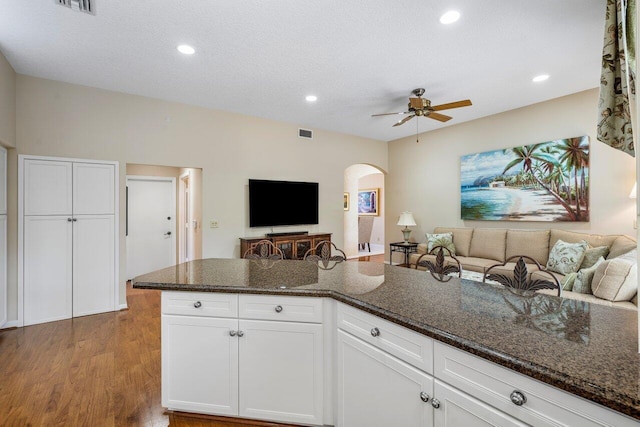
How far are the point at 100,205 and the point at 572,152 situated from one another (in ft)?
20.2

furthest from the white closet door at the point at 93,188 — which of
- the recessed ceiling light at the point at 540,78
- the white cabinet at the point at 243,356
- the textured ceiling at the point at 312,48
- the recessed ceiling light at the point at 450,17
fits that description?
the recessed ceiling light at the point at 540,78

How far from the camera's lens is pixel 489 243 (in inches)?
191

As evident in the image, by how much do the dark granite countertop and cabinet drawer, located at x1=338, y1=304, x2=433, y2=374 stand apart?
49 mm

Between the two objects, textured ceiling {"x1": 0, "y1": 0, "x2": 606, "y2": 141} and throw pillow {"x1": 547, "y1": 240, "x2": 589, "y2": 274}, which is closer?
textured ceiling {"x1": 0, "y1": 0, "x2": 606, "y2": 141}

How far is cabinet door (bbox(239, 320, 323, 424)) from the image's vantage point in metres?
1.66

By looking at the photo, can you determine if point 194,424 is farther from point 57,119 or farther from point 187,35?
point 57,119

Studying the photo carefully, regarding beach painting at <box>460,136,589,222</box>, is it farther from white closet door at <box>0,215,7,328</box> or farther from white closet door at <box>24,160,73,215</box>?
white closet door at <box>0,215,7,328</box>

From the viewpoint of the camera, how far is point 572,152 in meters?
4.17

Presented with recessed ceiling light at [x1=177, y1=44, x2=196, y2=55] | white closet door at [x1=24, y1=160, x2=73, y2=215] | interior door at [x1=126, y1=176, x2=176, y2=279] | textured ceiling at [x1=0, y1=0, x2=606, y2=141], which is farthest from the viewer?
interior door at [x1=126, y1=176, x2=176, y2=279]

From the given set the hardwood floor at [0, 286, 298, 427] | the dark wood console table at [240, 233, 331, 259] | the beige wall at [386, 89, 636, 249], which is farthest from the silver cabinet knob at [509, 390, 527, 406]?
the beige wall at [386, 89, 636, 249]

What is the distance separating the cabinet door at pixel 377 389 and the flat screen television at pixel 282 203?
3644 millimetres

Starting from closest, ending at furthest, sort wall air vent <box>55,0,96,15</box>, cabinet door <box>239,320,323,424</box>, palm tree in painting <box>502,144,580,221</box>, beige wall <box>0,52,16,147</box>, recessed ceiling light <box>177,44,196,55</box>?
1. cabinet door <box>239,320,323,424</box>
2. wall air vent <box>55,0,96,15</box>
3. recessed ceiling light <box>177,44,196,55</box>
4. beige wall <box>0,52,16,147</box>
5. palm tree in painting <box>502,144,580,221</box>

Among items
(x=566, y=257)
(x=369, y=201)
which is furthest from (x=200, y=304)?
(x=369, y=201)

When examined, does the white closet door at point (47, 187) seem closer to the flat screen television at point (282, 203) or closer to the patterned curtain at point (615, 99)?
the flat screen television at point (282, 203)
